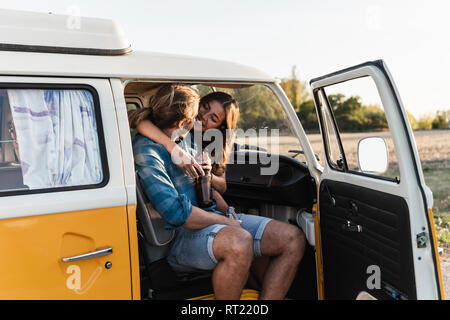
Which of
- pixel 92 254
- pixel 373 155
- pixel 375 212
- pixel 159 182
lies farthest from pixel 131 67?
pixel 375 212

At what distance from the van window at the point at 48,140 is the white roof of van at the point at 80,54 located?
0.13 m

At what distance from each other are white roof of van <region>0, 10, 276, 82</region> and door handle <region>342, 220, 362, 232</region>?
1157 mm

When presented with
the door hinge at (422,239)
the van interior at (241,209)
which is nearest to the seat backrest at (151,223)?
the van interior at (241,209)

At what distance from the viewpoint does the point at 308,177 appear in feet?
10.1

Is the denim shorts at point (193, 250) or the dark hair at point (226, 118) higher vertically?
the dark hair at point (226, 118)

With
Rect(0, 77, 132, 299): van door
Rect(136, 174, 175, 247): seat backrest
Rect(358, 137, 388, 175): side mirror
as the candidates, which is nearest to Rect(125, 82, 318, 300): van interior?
Rect(136, 174, 175, 247): seat backrest

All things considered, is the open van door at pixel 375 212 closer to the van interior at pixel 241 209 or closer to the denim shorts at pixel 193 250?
the van interior at pixel 241 209

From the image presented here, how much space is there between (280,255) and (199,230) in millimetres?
593

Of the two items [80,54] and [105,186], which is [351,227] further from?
[80,54]

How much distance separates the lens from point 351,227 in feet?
8.42

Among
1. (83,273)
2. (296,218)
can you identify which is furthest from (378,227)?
(83,273)

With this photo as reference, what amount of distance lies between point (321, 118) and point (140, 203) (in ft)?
4.67

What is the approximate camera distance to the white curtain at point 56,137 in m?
2.17
